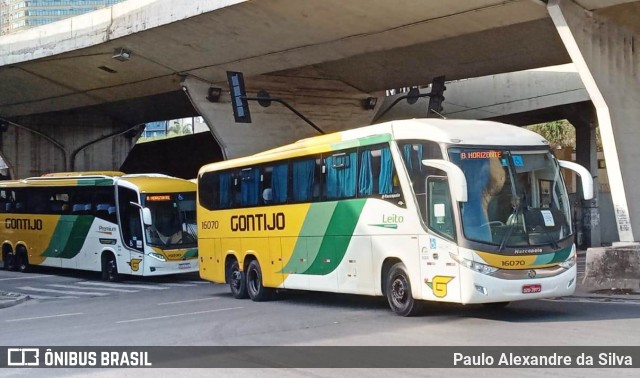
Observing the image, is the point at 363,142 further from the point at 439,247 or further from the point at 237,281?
the point at 237,281

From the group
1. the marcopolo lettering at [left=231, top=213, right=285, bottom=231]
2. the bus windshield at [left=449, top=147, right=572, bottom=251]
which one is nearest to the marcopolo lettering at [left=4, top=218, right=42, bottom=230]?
the marcopolo lettering at [left=231, top=213, right=285, bottom=231]

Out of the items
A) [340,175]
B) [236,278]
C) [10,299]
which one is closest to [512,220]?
[340,175]

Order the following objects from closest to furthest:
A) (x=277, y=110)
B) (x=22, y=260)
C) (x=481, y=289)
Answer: (x=481, y=289)
(x=22, y=260)
(x=277, y=110)

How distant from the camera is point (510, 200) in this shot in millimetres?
13758

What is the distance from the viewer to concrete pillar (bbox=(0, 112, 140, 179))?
166ft

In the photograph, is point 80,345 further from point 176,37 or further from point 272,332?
point 176,37

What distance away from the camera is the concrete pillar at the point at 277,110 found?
3475cm

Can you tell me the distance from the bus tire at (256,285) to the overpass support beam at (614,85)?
7678mm

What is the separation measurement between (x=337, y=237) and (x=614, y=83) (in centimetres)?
816

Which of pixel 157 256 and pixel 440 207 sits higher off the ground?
pixel 440 207

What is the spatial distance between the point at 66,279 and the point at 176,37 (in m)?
8.91

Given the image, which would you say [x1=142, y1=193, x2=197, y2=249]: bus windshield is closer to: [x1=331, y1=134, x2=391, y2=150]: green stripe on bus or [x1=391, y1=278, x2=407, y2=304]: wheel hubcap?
[x1=331, y1=134, x2=391, y2=150]: green stripe on bus

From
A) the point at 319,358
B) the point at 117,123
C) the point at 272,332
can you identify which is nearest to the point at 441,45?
the point at 272,332

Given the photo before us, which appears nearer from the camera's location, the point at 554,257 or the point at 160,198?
the point at 554,257
